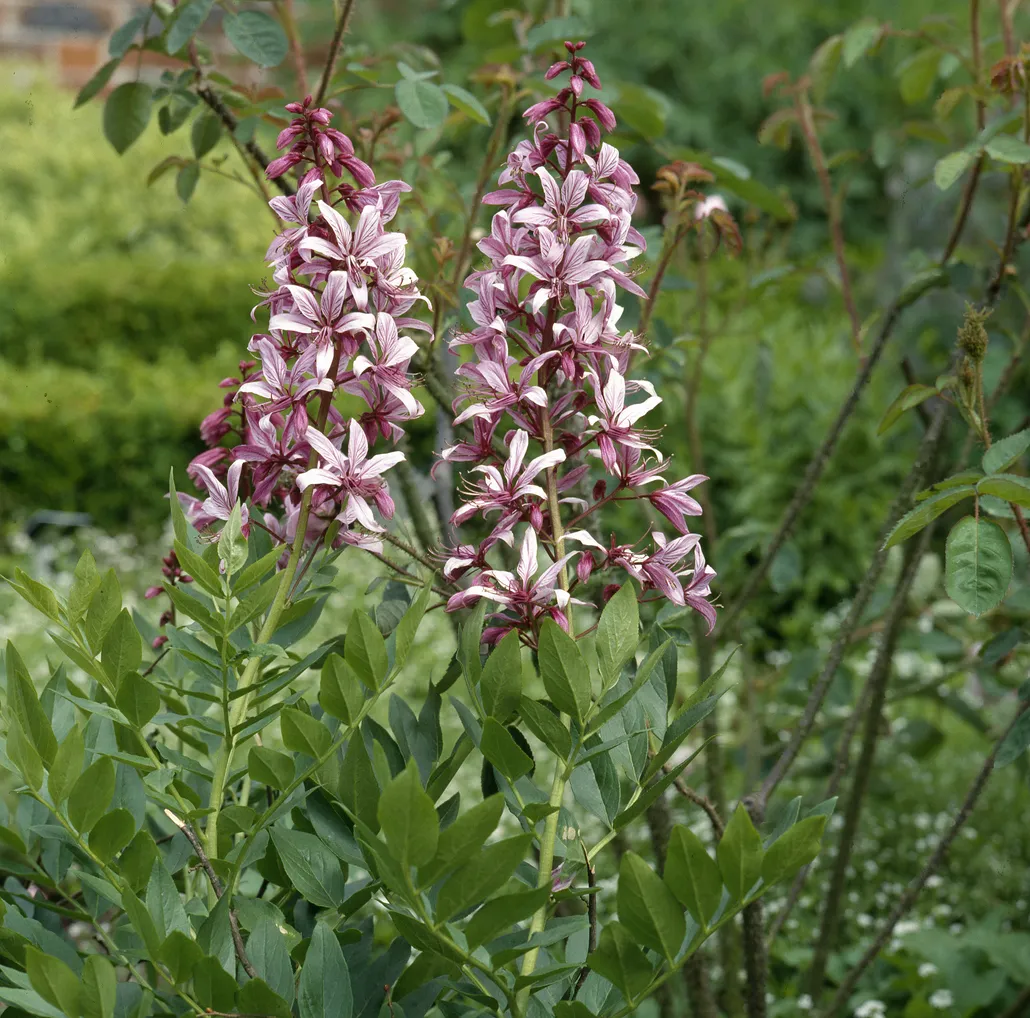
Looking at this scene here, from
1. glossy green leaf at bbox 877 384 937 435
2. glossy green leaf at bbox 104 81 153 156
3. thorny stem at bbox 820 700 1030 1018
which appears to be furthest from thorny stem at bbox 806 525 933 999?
glossy green leaf at bbox 104 81 153 156

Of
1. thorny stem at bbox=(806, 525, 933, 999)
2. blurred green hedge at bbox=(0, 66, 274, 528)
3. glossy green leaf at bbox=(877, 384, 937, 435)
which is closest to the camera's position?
glossy green leaf at bbox=(877, 384, 937, 435)

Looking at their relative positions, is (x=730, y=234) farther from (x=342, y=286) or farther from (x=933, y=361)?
(x=933, y=361)

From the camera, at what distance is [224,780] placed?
917mm

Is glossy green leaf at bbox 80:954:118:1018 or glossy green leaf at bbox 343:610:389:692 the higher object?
glossy green leaf at bbox 343:610:389:692

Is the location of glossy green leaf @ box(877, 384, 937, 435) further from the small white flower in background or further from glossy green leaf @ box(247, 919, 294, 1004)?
the small white flower in background

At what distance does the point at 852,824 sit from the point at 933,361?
3.27m

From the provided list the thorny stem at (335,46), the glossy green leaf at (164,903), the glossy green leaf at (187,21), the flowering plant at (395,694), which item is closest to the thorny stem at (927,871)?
the flowering plant at (395,694)

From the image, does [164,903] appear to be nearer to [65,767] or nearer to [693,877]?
[65,767]

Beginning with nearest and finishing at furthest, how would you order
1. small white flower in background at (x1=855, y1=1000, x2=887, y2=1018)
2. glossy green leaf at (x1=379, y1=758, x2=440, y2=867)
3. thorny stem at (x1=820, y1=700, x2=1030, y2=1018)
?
1. glossy green leaf at (x1=379, y1=758, x2=440, y2=867)
2. thorny stem at (x1=820, y1=700, x2=1030, y2=1018)
3. small white flower in background at (x1=855, y1=1000, x2=887, y2=1018)

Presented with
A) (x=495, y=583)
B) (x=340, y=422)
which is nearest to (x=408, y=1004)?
(x=495, y=583)

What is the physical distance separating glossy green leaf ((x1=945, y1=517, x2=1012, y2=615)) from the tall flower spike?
18.2 inches

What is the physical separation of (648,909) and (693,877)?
0.03 meters

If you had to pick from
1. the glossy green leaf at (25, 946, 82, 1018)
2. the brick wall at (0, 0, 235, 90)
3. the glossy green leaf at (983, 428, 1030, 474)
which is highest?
the brick wall at (0, 0, 235, 90)

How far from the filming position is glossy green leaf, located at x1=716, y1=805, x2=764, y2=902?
75 centimetres
